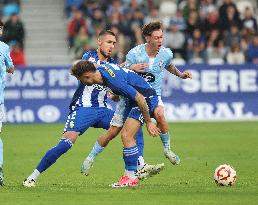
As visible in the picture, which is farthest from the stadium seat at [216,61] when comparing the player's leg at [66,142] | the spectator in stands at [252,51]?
the player's leg at [66,142]

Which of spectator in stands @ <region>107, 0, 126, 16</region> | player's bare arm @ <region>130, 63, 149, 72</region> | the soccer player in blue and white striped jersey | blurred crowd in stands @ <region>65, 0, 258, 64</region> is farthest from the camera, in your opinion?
spectator in stands @ <region>107, 0, 126, 16</region>

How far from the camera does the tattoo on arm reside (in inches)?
455

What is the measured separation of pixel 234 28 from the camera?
2755 centimetres

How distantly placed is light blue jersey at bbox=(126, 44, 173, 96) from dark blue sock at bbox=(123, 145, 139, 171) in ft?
4.73

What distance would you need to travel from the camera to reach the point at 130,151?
12.2 meters

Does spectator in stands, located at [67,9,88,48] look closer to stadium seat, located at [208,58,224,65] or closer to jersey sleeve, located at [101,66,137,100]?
stadium seat, located at [208,58,224,65]

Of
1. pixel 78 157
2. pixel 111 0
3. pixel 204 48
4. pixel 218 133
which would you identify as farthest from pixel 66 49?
pixel 78 157

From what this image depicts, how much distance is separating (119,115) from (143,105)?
1086 millimetres

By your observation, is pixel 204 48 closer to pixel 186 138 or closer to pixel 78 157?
pixel 186 138

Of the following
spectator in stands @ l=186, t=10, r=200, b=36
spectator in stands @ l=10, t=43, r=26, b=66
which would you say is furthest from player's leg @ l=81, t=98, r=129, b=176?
spectator in stands @ l=186, t=10, r=200, b=36

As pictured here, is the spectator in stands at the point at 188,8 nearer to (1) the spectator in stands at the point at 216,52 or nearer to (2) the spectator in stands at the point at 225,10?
(2) the spectator in stands at the point at 225,10

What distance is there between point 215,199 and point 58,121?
13.6 meters

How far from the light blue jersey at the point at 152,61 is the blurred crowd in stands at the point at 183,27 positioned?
1228cm

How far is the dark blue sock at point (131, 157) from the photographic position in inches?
482
